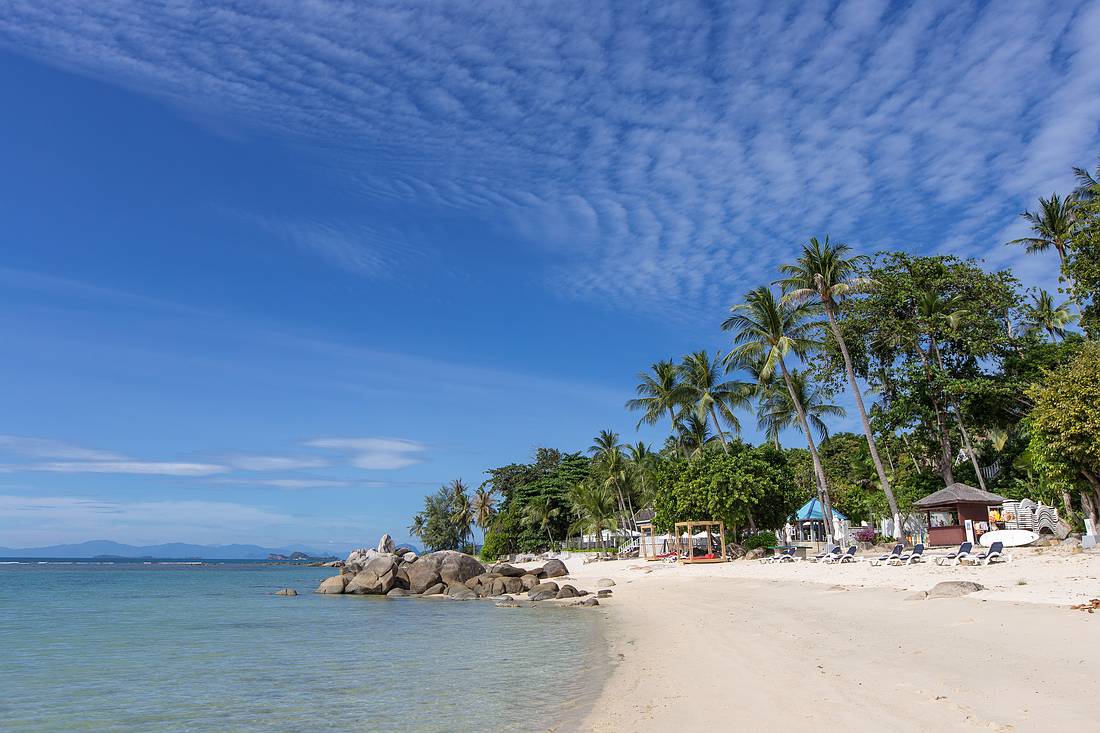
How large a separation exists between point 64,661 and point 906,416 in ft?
105

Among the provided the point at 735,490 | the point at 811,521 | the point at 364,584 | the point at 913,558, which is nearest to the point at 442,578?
the point at 364,584

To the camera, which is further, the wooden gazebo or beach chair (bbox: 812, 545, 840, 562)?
the wooden gazebo

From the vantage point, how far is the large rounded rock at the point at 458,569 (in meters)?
34.1

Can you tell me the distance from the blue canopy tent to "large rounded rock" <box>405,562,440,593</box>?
18.1 metres

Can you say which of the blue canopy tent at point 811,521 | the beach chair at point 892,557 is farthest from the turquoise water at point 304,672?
the blue canopy tent at point 811,521

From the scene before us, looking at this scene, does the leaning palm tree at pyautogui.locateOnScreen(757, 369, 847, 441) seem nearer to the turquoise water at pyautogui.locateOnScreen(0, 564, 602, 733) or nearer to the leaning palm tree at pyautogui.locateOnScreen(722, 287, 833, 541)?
the leaning palm tree at pyautogui.locateOnScreen(722, 287, 833, 541)

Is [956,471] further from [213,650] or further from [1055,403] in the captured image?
[213,650]

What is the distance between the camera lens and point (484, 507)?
72500mm

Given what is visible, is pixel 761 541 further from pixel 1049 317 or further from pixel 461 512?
pixel 461 512

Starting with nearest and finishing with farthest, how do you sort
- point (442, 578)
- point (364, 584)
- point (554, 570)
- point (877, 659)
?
point (877, 659)
point (442, 578)
point (364, 584)
point (554, 570)

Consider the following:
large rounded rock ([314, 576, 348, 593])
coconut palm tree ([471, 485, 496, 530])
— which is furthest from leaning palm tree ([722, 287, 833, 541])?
coconut palm tree ([471, 485, 496, 530])

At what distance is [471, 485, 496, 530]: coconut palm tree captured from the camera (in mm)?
71688

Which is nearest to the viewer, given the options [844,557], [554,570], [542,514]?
[844,557]

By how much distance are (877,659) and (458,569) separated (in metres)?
28.2
